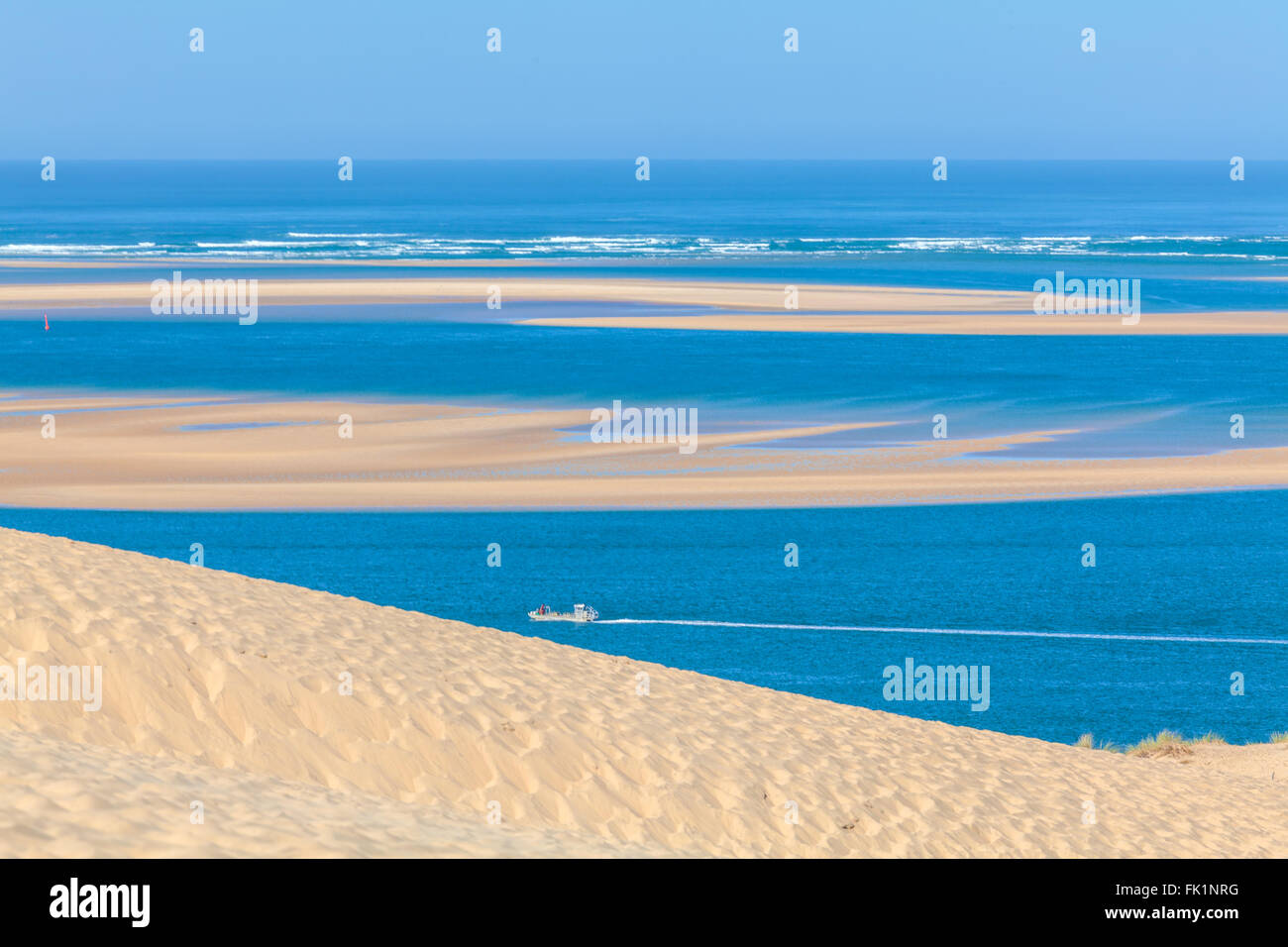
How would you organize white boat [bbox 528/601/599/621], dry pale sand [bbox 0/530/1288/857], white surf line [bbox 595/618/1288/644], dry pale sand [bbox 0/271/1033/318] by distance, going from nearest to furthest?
dry pale sand [bbox 0/530/1288/857] < white surf line [bbox 595/618/1288/644] < white boat [bbox 528/601/599/621] < dry pale sand [bbox 0/271/1033/318]

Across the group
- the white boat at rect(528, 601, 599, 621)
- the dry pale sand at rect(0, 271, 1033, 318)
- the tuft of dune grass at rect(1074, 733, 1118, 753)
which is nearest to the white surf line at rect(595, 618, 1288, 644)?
the white boat at rect(528, 601, 599, 621)

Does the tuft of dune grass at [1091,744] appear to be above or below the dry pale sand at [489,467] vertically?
below

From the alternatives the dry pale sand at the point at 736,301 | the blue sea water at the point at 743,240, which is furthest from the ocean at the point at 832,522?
the dry pale sand at the point at 736,301

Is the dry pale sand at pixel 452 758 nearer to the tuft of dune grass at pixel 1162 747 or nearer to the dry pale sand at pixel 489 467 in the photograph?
the tuft of dune grass at pixel 1162 747

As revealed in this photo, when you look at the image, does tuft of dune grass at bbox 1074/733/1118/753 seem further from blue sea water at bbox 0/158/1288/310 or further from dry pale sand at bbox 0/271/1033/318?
blue sea water at bbox 0/158/1288/310

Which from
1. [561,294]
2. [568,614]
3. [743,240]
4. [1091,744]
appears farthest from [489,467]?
[743,240]

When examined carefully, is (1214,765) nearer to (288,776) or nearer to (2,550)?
(288,776)
